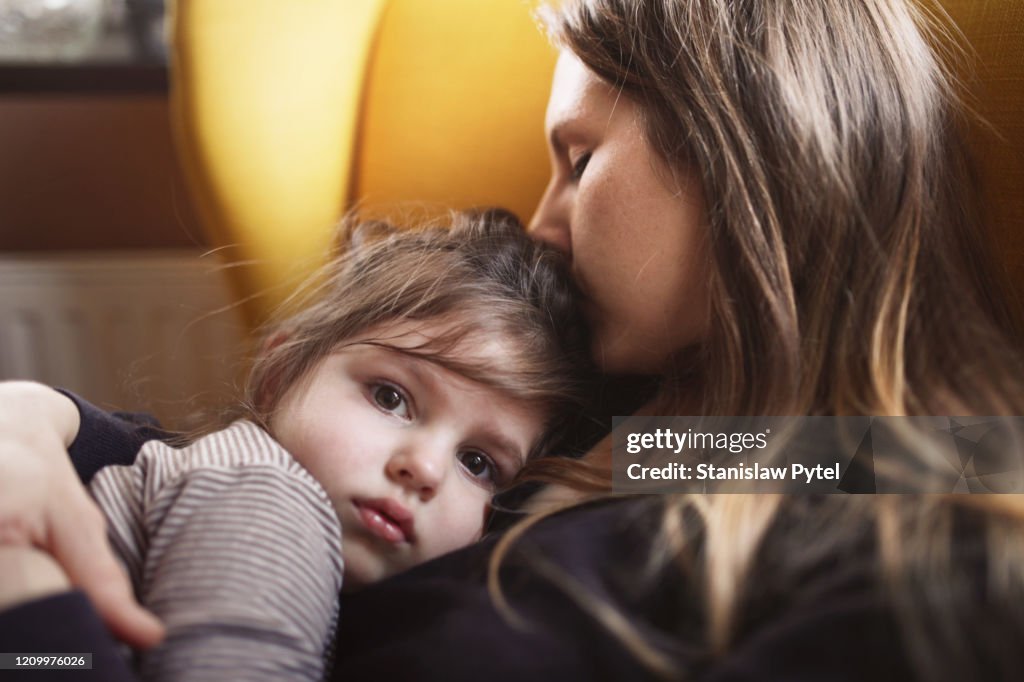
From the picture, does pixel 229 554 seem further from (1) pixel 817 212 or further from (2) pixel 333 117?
(2) pixel 333 117

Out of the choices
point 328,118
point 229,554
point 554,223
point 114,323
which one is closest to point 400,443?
point 229,554

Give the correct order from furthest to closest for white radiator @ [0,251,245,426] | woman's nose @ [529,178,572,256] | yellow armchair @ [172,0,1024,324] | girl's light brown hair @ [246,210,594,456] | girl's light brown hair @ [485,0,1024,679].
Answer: white radiator @ [0,251,245,426] < yellow armchair @ [172,0,1024,324] < woman's nose @ [529,178,572,256] < girl's light brown hair @ [246,210,594,456] < girl's light brown hair @ [485,0,1024,679]

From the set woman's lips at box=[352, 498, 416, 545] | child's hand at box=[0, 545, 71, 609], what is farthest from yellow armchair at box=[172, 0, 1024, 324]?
child's hand at box=[0, 545, 71, 609]

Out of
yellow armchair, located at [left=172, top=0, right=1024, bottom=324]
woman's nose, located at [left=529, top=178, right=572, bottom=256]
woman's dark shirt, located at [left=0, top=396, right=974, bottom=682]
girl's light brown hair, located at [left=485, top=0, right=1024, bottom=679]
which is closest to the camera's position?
woman's dark shirt, located at [left=0, top=396, right=974, bottom=682]

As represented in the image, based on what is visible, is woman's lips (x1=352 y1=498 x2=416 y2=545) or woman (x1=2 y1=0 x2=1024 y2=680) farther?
woman's lips (x1=352 y1=498 x2=416 y2=545)

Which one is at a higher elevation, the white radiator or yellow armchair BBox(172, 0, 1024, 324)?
yellow armchair BBox(172, 0, 1024, 324)

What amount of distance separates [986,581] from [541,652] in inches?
8.0

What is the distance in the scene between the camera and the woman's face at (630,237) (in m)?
0.64

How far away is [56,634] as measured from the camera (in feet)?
1.35

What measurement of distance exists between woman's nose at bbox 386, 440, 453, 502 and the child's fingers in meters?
0.18

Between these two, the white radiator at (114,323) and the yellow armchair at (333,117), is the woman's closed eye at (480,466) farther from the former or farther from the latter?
the white radiator at (114,323)

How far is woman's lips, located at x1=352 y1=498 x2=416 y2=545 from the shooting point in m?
0.58

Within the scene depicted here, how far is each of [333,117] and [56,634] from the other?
2.13ft

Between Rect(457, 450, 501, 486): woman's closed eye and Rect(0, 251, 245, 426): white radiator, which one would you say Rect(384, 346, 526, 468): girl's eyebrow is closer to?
Rect(457, 450, 501, 486): woman's closed eye
